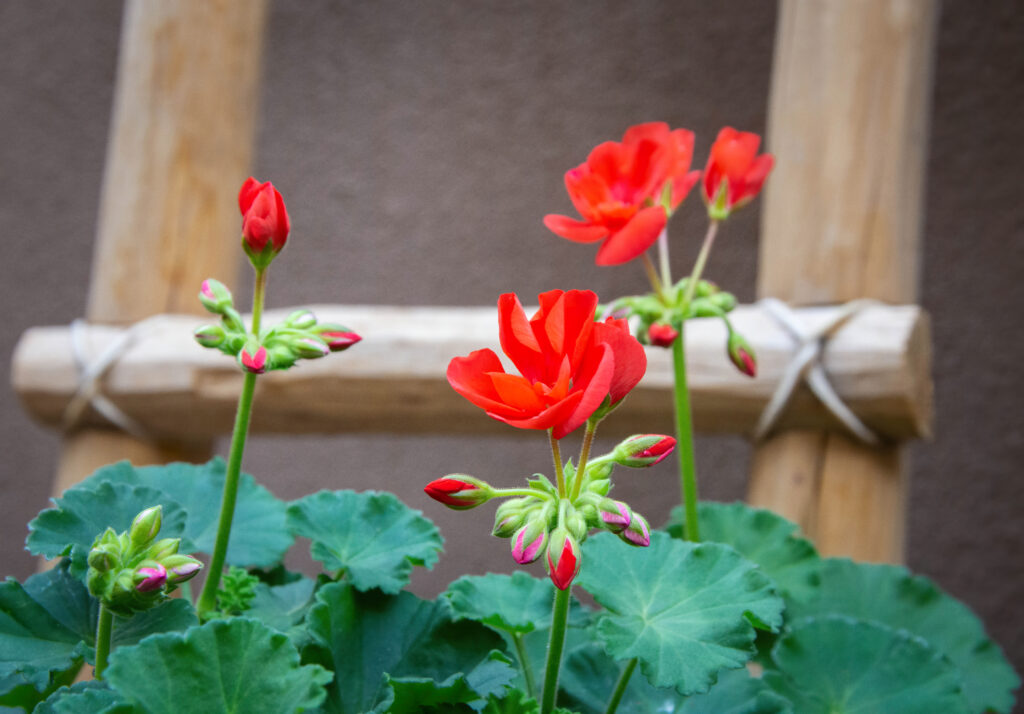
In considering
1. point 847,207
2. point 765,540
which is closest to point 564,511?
point 765,540

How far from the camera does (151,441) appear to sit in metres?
1.20

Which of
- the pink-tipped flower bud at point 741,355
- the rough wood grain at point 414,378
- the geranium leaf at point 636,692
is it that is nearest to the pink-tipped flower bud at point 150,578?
the geranium leaf at point 636,692

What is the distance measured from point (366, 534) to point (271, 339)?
14cm

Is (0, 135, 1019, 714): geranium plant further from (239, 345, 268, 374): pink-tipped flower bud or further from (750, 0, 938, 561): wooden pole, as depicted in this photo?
(750, 0, 938, 561): wooden pole

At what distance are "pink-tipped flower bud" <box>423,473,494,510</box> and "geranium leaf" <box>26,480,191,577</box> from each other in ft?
0.53

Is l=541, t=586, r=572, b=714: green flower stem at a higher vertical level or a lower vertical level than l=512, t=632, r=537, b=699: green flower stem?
higher

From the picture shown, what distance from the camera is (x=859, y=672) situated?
0.49m

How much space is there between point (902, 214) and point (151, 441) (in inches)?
39.3

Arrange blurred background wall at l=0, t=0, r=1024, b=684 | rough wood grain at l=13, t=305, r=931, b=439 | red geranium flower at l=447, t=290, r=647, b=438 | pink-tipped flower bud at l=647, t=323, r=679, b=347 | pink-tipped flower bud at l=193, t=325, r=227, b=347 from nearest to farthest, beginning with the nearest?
red geranium flower at l=447, t=290, r=647, b=438 → pink-tipped flower bud at l=193, t=325, r=227, b=347 → pink-tipped flower bud at l=647, t=323, r=679, b=347 → rough wood grain at l=13, t=305, r=931, b=439 → blurred background wall at l=0, t=0, r=1024, b=684

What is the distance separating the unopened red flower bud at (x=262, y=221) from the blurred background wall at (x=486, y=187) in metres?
1.30

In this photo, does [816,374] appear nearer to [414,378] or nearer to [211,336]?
[414,378]

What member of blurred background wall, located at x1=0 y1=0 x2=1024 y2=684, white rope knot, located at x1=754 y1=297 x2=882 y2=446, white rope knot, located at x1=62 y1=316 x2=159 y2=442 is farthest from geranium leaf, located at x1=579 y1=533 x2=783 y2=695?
blurred background wall, located at x1=0 y1=0 x2=1024 y2=684

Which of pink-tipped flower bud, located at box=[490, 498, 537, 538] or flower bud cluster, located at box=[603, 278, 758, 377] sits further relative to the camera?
flower bud cluster, located at box=[603, 278, 758, 377]

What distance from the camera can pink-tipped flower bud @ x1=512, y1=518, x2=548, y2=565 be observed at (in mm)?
312
